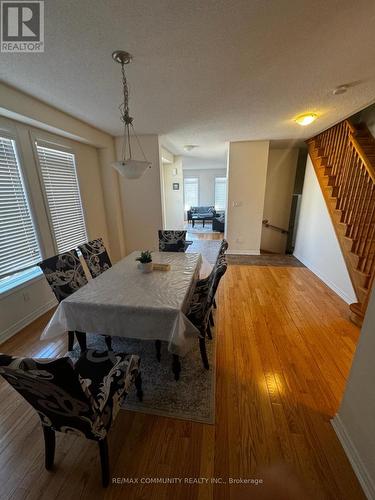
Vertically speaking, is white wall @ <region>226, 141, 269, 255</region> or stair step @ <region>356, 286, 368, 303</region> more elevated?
white wall @ <region>226, 141, 269, 255</region>

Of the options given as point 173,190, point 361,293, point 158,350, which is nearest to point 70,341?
point 158,350

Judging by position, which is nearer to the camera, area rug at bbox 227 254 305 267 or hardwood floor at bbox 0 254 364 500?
hardwood floor at bbox 0 254 364 500

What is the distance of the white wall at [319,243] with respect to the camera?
300cm

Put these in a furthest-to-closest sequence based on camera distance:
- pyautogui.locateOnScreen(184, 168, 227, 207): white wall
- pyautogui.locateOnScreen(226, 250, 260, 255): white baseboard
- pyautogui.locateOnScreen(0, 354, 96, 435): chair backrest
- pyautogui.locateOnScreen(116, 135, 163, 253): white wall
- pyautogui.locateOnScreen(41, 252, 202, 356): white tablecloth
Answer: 1. pyautogui.locateOnScreen(184, 168, 227, 207): white wall
2. pyautogui.locateOnScreen(226, 250, 260, 255): white baseboard
3. pyautogui.locateOnScreen(116, 135, 163, 253): white wall
4. pyautogui.locateOnScreen(41, 252, 202, 356): white tablecloth
5. pyautogui.locateOnScreen(0, 354, 96, 435): chair backrest

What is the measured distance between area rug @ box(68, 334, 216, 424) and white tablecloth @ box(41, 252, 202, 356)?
0.40 metres

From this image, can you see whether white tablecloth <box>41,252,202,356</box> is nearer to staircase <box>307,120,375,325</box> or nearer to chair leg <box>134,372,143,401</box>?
chair leg <box>134,372,143,401</box>

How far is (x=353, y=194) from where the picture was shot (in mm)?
2922

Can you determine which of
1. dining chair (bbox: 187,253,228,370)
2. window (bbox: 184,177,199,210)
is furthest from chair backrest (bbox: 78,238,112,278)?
window (bbox: 184,177,199,210)

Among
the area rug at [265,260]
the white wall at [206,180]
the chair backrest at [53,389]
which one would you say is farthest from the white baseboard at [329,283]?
the white wall at [206,180]

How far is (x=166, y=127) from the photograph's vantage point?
3320 mm

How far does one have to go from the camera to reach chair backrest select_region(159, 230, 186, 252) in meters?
3.02

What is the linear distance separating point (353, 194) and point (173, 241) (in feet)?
9.08

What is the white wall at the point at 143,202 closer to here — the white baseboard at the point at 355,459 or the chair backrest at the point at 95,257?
the chair backrest at the point at 95,257

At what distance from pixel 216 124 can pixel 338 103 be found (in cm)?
162
